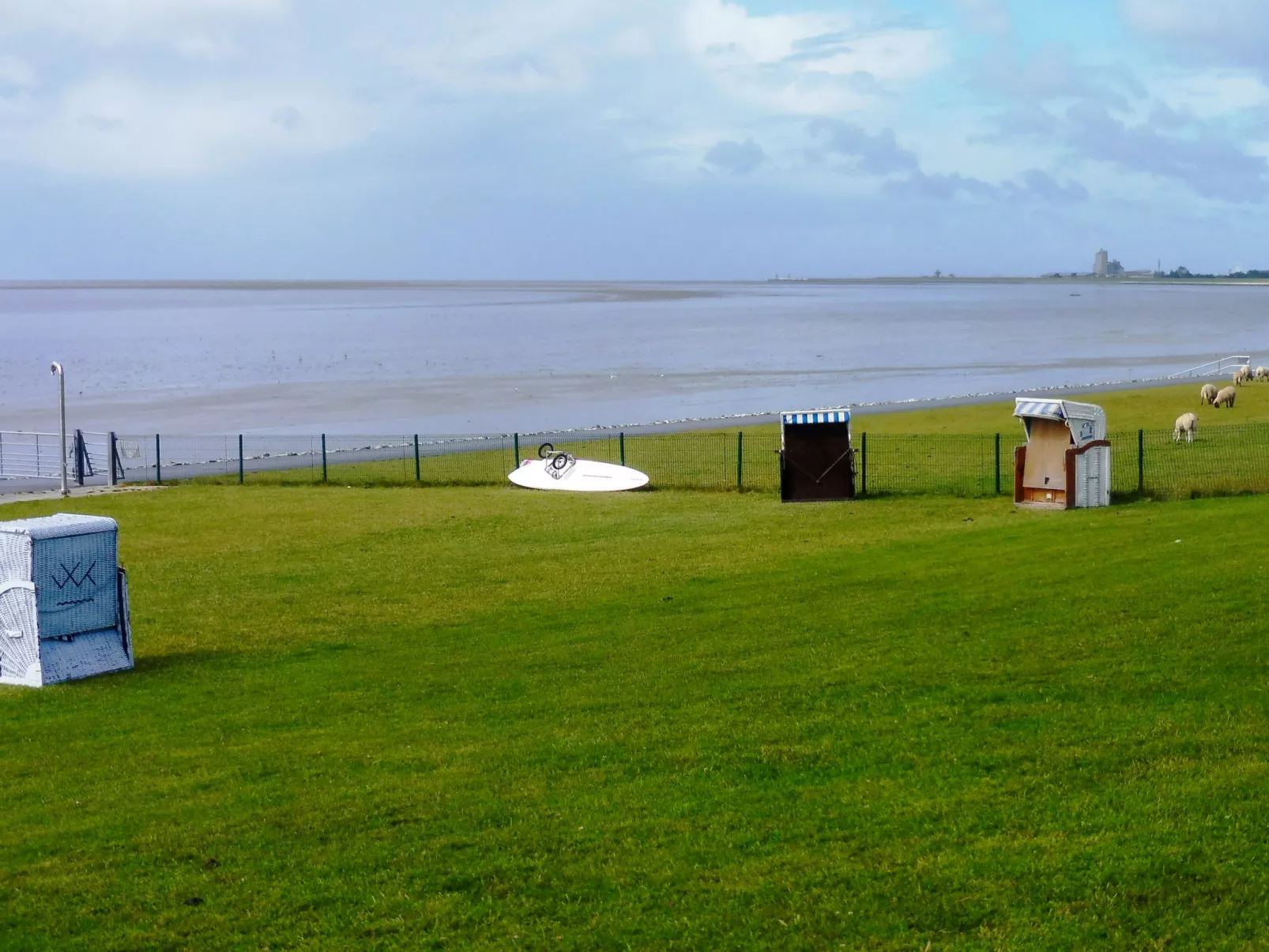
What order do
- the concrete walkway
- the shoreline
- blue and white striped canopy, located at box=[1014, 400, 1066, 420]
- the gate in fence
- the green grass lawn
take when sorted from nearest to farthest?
the green grass lawn, blue and white striped canopy, located at box=[1014, 400, 1066, 420], the concrete walkway, the gate in fence, the shoreline

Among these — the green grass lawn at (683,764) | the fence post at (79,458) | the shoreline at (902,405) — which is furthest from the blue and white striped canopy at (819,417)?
the fence post at (79,458)

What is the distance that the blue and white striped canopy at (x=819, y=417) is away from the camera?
29656 millimetres

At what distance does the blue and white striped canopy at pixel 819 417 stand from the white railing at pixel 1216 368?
48911mm

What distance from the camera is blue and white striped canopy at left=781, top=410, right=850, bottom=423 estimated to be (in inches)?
1168

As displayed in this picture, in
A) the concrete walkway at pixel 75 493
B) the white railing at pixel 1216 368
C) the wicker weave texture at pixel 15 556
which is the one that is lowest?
the concrete walkway at pixel 75 493

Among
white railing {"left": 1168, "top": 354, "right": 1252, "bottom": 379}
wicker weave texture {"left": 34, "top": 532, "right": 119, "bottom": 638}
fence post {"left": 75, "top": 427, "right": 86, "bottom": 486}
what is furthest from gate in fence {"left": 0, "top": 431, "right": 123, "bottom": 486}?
white railing {"left": 1168, "top": 354, "right": 1252, "bottom": 379}

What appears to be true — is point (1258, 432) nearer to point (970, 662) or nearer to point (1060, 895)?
point (970, 662)

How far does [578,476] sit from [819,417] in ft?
22.0

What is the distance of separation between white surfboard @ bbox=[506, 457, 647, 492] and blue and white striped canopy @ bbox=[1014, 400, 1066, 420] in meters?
9.78

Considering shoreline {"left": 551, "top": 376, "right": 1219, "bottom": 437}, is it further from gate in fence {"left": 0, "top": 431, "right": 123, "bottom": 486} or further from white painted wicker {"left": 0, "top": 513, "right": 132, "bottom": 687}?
white painted wicker {"left": 0, "top": 513, "right": 132, "bottom": 687}

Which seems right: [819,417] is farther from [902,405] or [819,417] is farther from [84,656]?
[902,405]

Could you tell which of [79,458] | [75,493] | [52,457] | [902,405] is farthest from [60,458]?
[902,405]

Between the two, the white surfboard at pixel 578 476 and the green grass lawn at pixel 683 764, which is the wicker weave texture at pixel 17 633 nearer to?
the green grass lawn at pixel 683 764

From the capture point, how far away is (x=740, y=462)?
1304 inches
